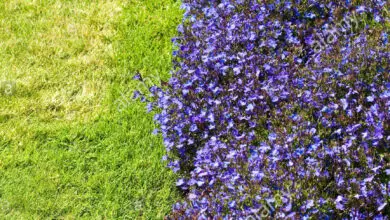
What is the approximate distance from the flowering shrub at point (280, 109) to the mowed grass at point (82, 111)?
0.33 meters

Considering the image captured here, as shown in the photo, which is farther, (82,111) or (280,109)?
(82,111)

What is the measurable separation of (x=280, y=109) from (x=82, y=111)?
6.11 ft

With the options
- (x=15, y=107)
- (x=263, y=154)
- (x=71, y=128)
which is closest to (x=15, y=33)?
(x=15, y=107)

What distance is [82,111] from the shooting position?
5395 mm

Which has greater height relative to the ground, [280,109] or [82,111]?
[82,111]

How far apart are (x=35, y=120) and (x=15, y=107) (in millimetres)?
253

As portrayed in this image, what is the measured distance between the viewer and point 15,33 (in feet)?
20.4

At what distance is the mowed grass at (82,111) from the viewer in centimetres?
469

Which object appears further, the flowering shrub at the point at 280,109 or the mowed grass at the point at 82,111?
the mowed grass at the point at 82,111

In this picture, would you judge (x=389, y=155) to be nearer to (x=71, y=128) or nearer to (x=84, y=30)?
(x=71, y=128)

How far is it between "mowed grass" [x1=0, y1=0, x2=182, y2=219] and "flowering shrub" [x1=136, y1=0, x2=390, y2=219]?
0.33m

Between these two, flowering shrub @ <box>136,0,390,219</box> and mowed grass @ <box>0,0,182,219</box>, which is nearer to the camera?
flowering shrub @ <box>136,0,390,219</box>

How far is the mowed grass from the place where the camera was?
4.69 metres

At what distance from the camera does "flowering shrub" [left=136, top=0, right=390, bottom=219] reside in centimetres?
384
